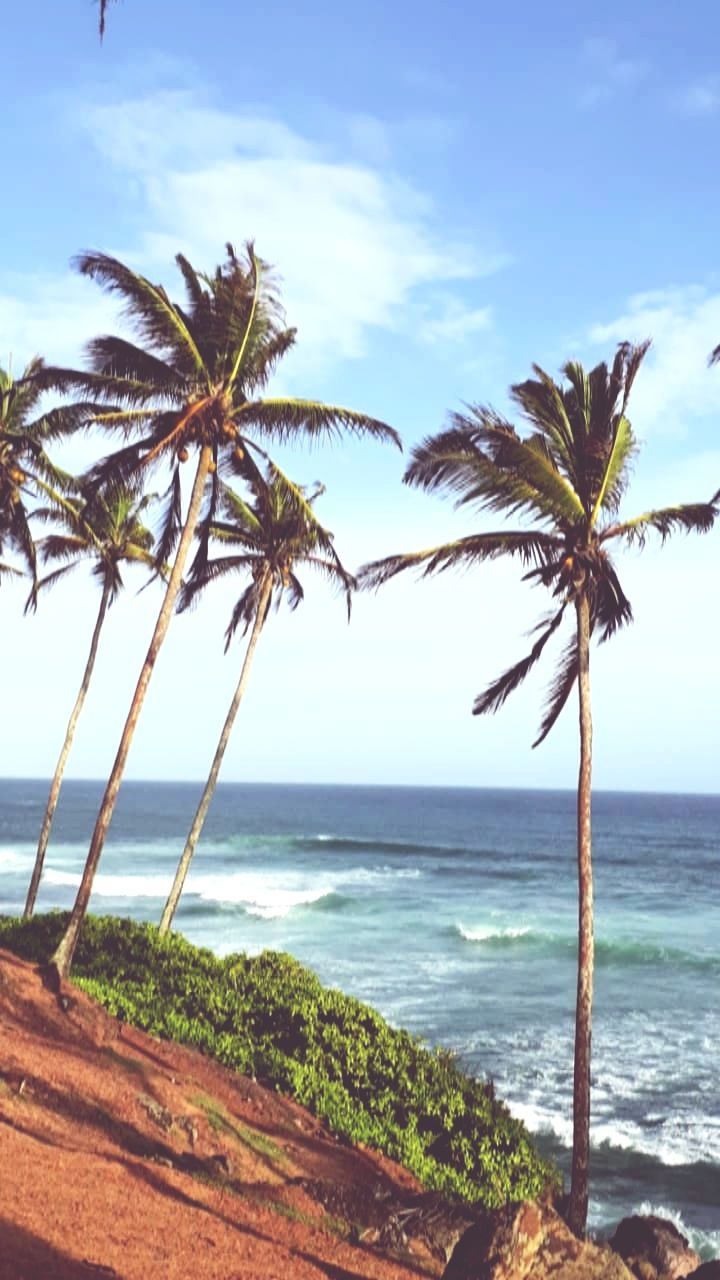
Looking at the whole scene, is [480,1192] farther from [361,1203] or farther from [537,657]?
[537,657]

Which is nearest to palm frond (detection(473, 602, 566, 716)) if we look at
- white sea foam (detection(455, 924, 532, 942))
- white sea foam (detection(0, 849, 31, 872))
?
white sea foam (detection(455, 924, 532, 942))

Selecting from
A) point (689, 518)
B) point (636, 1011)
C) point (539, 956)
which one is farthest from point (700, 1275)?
point (539, 956)

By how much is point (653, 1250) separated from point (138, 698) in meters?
10.8

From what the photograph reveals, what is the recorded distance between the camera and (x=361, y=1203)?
36.5 ft

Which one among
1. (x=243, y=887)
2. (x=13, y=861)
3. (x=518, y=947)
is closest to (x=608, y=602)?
(x=518, y=947)

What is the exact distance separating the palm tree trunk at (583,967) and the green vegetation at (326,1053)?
5.32ft

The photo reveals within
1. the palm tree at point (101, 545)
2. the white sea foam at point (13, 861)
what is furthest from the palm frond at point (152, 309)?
the white sea foam at point (13, 861)

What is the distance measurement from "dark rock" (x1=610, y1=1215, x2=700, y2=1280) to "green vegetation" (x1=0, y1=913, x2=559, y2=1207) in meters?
1.69

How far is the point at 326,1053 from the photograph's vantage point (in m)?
14.8

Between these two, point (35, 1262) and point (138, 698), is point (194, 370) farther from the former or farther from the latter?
point (35, 1262)

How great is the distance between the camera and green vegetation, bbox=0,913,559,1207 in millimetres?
13211

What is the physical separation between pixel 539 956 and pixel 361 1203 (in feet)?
95.7

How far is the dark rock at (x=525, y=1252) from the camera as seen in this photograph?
8211 millimetres

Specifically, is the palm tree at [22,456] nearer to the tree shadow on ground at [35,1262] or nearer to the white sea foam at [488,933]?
the tree shadow on ground at [35,1262]
